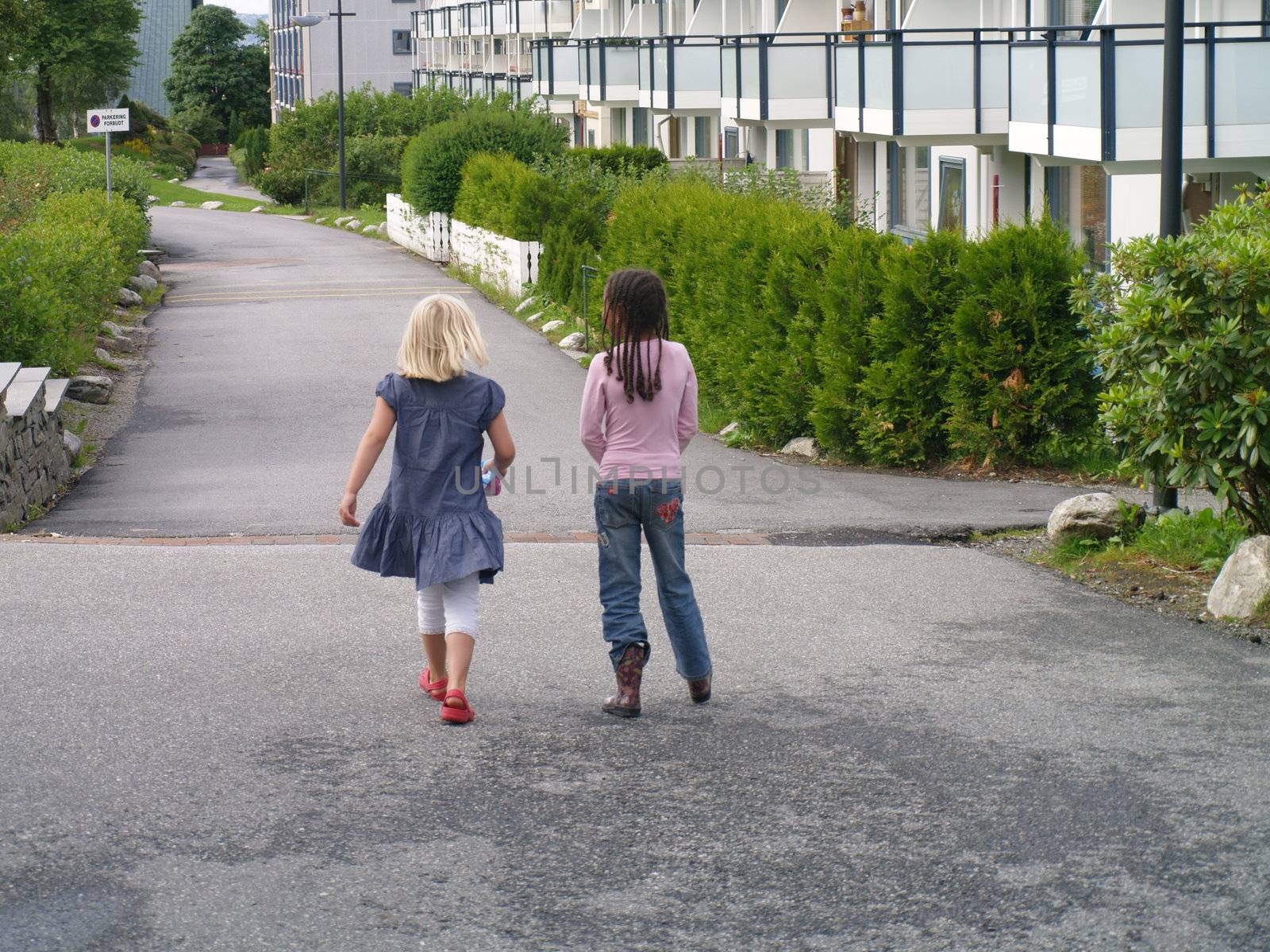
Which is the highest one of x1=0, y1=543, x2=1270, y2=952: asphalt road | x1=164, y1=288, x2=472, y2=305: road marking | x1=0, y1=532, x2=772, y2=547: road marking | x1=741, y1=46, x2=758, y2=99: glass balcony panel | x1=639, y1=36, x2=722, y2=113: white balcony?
x1=639, y1=36, x2=722, y2=113: white balcony

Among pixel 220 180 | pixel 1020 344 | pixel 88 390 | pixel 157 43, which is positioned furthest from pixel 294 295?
pixel 157 43

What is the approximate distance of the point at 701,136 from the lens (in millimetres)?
39938

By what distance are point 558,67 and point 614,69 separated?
20.9 feet

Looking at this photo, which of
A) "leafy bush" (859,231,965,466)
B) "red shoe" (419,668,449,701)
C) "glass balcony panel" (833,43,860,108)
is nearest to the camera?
"red shoe" (419,668,449,701)

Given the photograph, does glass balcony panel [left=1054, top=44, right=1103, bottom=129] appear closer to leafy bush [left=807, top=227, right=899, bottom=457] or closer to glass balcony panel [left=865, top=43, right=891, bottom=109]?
leafy bush [left=807, top=227, right=899, bottom=457]

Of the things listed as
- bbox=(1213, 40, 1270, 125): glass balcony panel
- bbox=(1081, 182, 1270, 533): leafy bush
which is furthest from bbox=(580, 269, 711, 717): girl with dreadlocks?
bbox=(1213, 40, 1270, 125): glass balcony panel

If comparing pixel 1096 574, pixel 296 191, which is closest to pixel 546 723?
pixel 1096 574

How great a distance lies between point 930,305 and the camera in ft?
40.5

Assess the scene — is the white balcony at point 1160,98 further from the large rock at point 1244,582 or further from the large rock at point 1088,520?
the large rock at point 1244,582

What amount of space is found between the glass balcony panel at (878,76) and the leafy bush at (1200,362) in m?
13.0

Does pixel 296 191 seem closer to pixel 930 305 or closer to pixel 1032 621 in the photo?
pixel 930 305

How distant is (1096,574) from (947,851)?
4.23 meters

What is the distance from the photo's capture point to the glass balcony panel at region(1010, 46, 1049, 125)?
15844 millimetres

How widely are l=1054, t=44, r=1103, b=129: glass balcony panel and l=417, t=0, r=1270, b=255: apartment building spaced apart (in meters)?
0.02
